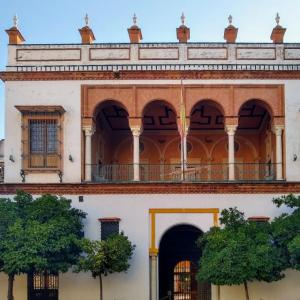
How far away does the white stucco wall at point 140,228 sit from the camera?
2662 centimetres

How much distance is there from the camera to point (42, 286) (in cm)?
2730

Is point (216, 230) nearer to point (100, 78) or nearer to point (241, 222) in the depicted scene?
point (241, 222)

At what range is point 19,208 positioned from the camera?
25578mm

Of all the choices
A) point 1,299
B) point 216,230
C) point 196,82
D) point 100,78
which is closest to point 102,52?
point 100,78

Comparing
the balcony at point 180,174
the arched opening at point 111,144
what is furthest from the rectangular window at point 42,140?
the balcony at point 180,174

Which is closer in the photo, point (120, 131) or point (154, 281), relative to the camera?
point (154, 281)

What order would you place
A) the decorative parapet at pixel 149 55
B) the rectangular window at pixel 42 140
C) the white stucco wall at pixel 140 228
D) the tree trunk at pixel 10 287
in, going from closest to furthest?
the tree trunk at pixel 10 287
the white stucco wall at pixel 140 228
the rectangular window at pixel 42 140
the decorative parapet at pixel 149 55

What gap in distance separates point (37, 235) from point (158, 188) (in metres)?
5.68

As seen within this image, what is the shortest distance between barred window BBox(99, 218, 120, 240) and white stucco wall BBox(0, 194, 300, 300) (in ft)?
0.66

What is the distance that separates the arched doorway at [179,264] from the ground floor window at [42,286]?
5639mm

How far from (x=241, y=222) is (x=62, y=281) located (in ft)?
25.2

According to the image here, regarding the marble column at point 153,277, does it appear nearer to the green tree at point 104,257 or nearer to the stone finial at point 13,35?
the green tree at point 104,257

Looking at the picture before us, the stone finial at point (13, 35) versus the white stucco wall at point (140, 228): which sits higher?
the stone finial at point (13, 35)

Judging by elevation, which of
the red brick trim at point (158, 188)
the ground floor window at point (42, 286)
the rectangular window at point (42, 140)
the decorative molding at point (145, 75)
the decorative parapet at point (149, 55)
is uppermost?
the decorative parapet at point (149, 55)
